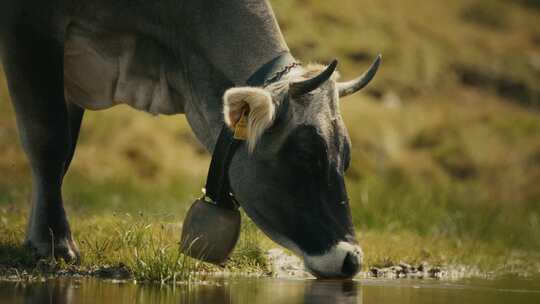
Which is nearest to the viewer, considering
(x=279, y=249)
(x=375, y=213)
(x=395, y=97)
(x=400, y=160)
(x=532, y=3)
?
(x=279, y=249)

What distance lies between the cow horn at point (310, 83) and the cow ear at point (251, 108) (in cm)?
18

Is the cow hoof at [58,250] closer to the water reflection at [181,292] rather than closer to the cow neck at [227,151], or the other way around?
the water reflection at [181,292]

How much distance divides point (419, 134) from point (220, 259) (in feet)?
35.6

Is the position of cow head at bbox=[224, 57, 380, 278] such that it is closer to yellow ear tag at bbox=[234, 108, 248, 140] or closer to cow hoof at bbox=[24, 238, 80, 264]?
yellow ear tag at bbox=[234, 108, 248, 140]

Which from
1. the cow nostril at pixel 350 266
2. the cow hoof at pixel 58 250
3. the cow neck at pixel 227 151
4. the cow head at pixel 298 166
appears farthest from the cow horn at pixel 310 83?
the cow hoof at pixel 58 250

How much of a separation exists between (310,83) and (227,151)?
750 mm

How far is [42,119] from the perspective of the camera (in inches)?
348

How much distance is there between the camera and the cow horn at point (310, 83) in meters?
7.86

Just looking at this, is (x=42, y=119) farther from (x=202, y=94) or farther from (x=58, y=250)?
(x=202, y=94)

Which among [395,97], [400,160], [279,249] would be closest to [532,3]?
[395,97]

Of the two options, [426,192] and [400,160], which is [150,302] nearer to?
[426,192]

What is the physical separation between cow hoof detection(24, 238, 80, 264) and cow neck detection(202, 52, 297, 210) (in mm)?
1032

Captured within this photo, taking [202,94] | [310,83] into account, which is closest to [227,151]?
[202,94]

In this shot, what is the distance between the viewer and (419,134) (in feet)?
62.4
